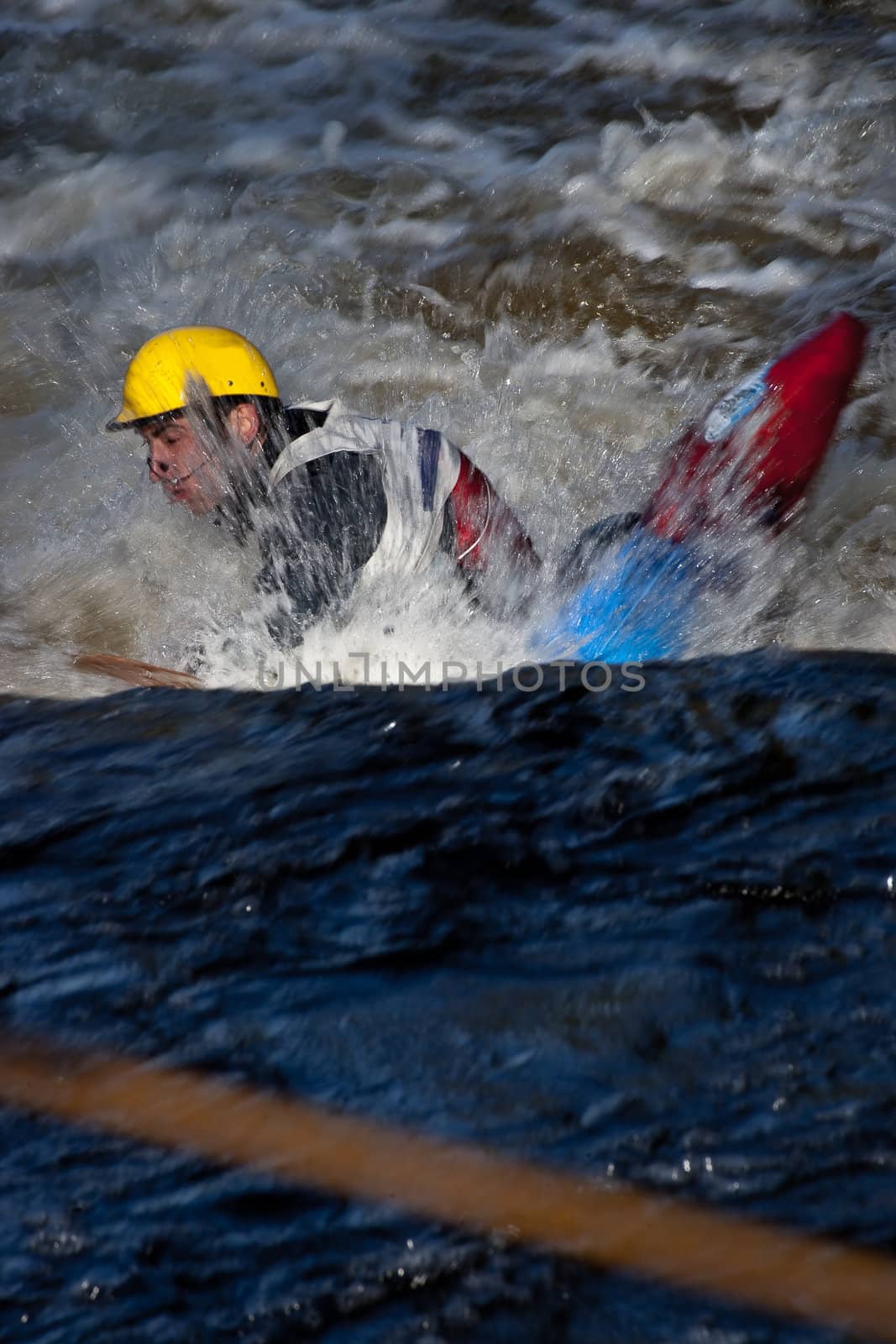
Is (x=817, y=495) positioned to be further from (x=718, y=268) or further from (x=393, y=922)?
(x=393, y=922)

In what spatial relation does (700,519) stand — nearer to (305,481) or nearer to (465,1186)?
(305,481)

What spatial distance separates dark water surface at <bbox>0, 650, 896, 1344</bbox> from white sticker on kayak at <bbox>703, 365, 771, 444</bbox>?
1.47 metres

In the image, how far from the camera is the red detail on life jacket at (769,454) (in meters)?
3.92

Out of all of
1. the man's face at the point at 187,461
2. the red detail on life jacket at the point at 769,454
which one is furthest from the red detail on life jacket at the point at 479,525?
the man's face at the point at 187,461

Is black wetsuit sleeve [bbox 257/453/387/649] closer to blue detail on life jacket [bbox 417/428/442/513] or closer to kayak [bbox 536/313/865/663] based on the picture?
blue detail on life jacket [bbox 417/428/442/513]

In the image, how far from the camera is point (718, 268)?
5922 mm

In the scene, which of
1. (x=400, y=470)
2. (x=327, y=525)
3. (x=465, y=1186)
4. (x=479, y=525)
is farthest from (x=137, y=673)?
(x=465, y=1186)

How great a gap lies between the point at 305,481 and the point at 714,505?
1315mm

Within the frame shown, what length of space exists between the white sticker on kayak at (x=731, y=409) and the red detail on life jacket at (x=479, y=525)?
790mm

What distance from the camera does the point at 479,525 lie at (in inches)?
140

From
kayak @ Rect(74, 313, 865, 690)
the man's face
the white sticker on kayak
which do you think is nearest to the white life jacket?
the man's face

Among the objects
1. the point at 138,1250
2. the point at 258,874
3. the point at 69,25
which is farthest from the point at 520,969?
the point at 69,25

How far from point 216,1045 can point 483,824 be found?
62cm

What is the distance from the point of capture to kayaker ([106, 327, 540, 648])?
3.29 m
